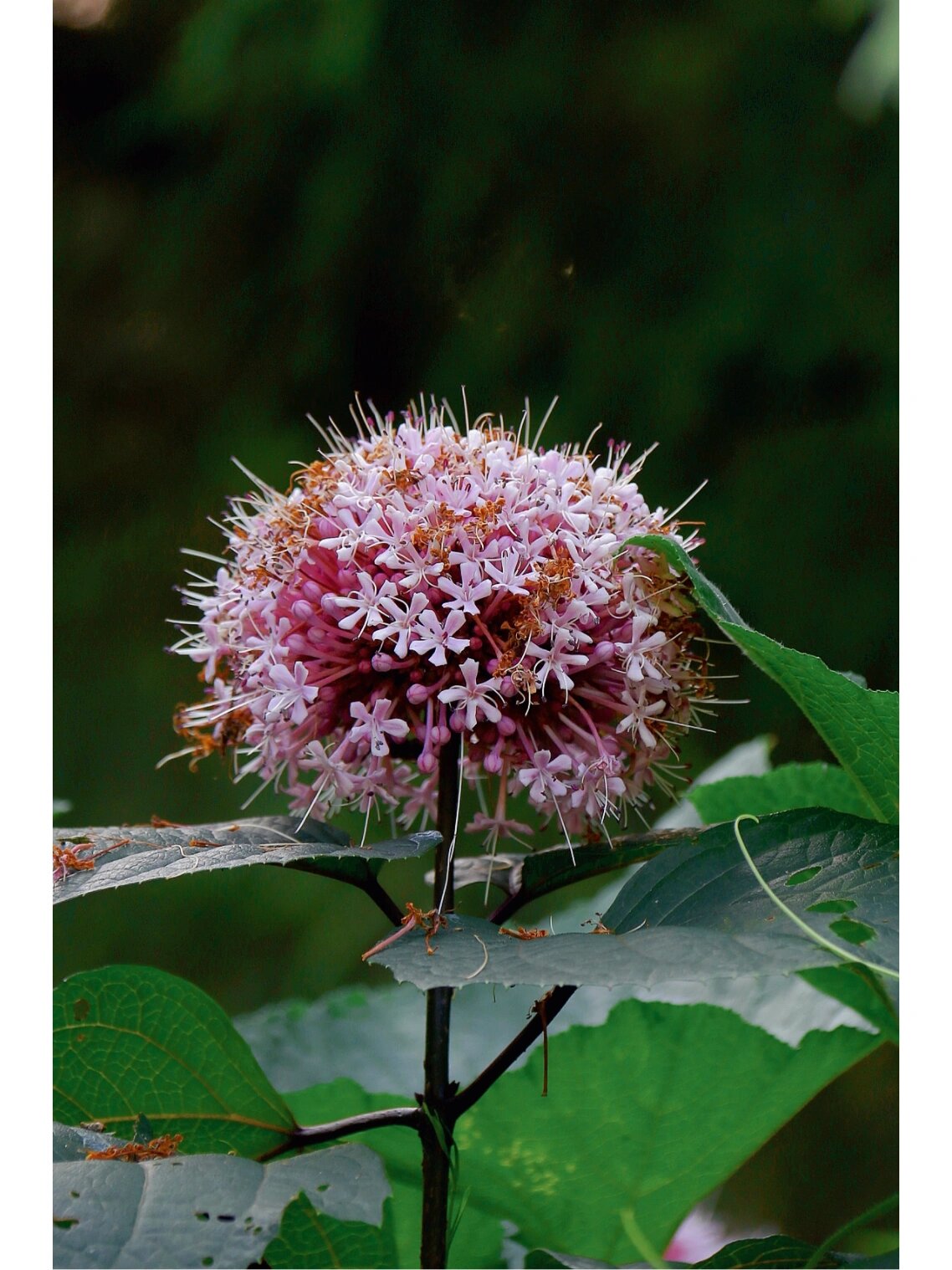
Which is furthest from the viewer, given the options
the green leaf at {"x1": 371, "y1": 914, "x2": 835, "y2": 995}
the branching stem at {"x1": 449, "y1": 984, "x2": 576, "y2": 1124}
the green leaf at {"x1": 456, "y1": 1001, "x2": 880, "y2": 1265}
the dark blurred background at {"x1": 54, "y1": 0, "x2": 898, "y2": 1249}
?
the dark blurred background at {"x1": 54, "y1": 0, "x2": 898, "y2": 1249}

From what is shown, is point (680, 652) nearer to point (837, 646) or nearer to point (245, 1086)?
point (245, 1086)

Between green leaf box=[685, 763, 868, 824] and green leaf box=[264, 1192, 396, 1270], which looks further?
green leaf box=[685, 763, 868, 824]

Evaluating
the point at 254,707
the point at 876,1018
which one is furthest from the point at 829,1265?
the point at 254,707

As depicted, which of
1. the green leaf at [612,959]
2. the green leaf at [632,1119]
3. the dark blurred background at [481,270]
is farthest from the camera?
the dark blurred background at [481,270]

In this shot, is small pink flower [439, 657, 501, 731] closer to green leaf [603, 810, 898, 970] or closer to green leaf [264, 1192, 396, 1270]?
green leaf [603, 810, 898, 970]

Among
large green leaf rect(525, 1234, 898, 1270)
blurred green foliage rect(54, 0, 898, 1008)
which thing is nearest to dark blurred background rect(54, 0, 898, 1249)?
blurred green foliage rect(54, 0, 898, 1008)

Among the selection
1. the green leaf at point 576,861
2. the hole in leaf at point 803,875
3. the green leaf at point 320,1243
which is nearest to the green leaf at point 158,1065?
the green leaf at point 320,1243

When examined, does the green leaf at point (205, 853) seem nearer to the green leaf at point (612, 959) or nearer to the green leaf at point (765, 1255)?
the green leaf at point (612, 959)
